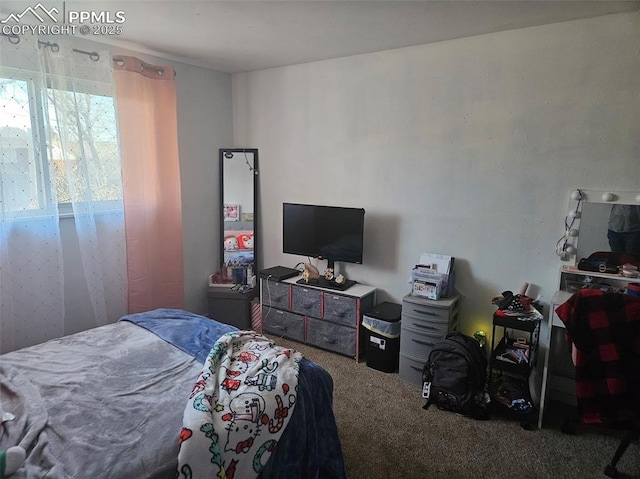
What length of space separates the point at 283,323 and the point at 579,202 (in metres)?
2.53

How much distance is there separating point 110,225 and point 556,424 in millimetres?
3469

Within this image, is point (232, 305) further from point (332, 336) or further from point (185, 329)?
point (185, 329)

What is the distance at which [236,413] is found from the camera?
A: 1.58m

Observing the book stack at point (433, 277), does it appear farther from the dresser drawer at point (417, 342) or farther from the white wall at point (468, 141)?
the dresser drawer at point (417, 342)

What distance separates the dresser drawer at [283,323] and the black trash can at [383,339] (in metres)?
0.67

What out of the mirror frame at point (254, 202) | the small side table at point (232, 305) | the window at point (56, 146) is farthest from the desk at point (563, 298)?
the window at point (56, 146)

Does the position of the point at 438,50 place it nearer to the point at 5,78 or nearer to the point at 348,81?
the point at 348,81

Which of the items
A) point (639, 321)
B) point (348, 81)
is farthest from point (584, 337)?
point (348, 81)

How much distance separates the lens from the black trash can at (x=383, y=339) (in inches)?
122

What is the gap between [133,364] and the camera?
6.57 ft

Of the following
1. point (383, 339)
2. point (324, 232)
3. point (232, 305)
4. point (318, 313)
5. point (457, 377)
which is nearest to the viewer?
point (457, 377)

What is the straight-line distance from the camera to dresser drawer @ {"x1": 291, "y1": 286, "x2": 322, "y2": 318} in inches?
137

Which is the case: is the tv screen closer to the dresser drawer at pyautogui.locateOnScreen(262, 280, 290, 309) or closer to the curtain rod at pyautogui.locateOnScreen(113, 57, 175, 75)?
the dresser drawer at pyautogui.locateOnScreen(262, 280, 290, 309)

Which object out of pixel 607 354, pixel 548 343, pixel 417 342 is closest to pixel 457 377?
pixel 417 342
